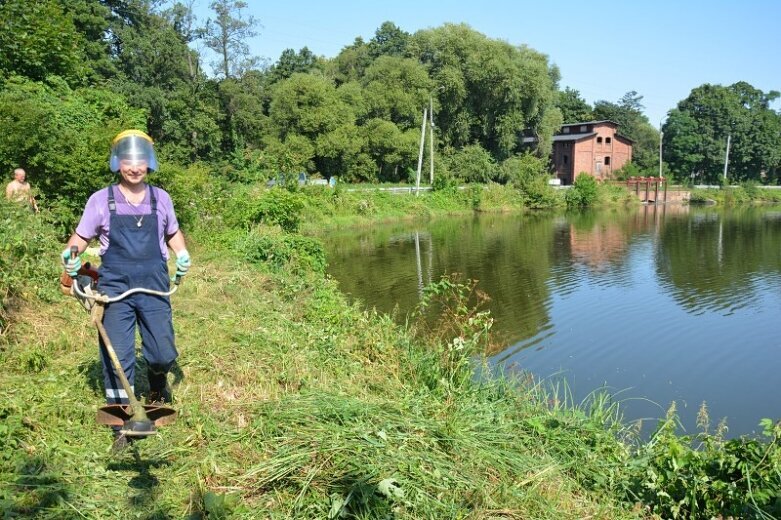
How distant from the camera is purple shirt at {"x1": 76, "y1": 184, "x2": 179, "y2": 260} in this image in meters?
3.70

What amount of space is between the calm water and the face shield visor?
5.14m

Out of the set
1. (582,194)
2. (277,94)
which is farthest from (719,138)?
(277,94)

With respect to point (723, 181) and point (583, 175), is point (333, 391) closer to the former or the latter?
point (583, 175)

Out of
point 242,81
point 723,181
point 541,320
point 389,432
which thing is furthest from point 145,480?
point 723,181

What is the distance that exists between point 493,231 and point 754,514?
2618 centimetres

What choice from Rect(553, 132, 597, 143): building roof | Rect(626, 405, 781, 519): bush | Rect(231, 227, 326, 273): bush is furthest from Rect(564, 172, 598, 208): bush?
Rect(626, 405, 781, 519): bush

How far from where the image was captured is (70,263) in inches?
143

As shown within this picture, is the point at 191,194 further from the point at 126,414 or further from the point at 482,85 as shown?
the point at 482,85

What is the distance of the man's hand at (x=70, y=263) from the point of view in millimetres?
3615

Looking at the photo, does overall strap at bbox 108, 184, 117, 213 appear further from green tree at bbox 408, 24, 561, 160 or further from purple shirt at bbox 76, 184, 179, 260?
green tree at bbox 408, 24, 561, 160

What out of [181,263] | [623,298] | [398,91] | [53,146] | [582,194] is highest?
[398,91]

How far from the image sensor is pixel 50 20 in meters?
13.7

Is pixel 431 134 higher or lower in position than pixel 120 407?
higher

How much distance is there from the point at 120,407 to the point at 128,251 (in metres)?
0.96
